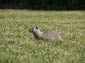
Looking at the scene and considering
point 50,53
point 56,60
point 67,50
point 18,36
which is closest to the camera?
point 56,60

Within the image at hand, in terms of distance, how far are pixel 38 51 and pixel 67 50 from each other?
76cm

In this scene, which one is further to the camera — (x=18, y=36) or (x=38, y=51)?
(x=18, y=36)

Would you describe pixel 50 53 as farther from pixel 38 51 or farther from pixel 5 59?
pixel 5 59
